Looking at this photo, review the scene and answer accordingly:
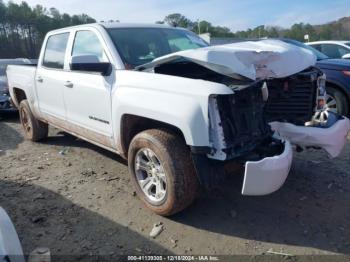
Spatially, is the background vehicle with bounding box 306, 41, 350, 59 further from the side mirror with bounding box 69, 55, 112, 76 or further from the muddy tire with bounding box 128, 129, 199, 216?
the muddy tire with bounding box 128, 129, 199, 216

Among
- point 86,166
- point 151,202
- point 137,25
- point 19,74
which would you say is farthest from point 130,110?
point 19,74

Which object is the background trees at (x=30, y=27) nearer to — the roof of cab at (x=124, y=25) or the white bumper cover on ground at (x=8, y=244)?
the roof of cab at (x=124, y=25)

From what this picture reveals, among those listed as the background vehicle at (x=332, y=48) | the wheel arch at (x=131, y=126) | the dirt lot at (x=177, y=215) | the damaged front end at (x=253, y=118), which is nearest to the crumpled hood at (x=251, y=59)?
A: the damaged front end at (x=253, y=118)

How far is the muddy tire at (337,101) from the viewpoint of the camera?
22.4 feet

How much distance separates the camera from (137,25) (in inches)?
187

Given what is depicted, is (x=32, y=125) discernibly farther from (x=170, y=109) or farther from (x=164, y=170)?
(x=170, y=109)

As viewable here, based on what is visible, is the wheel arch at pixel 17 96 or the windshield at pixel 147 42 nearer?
the windshield at pixel 147 42

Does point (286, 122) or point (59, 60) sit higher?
point (59, 60)

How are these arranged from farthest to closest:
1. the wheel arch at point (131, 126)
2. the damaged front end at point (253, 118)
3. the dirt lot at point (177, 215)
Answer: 1. the wheel arch at point (131, 126)
2. the dirt lot at point (177, 215)
3. the damaged front end at point (253, 118)

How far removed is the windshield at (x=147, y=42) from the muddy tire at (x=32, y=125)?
278cm

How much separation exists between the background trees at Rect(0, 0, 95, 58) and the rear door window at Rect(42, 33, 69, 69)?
32.9 meters

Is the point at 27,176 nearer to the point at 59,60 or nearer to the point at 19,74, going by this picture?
the point at 59,60

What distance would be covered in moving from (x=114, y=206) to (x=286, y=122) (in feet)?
6.55

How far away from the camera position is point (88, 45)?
4.55 meters
